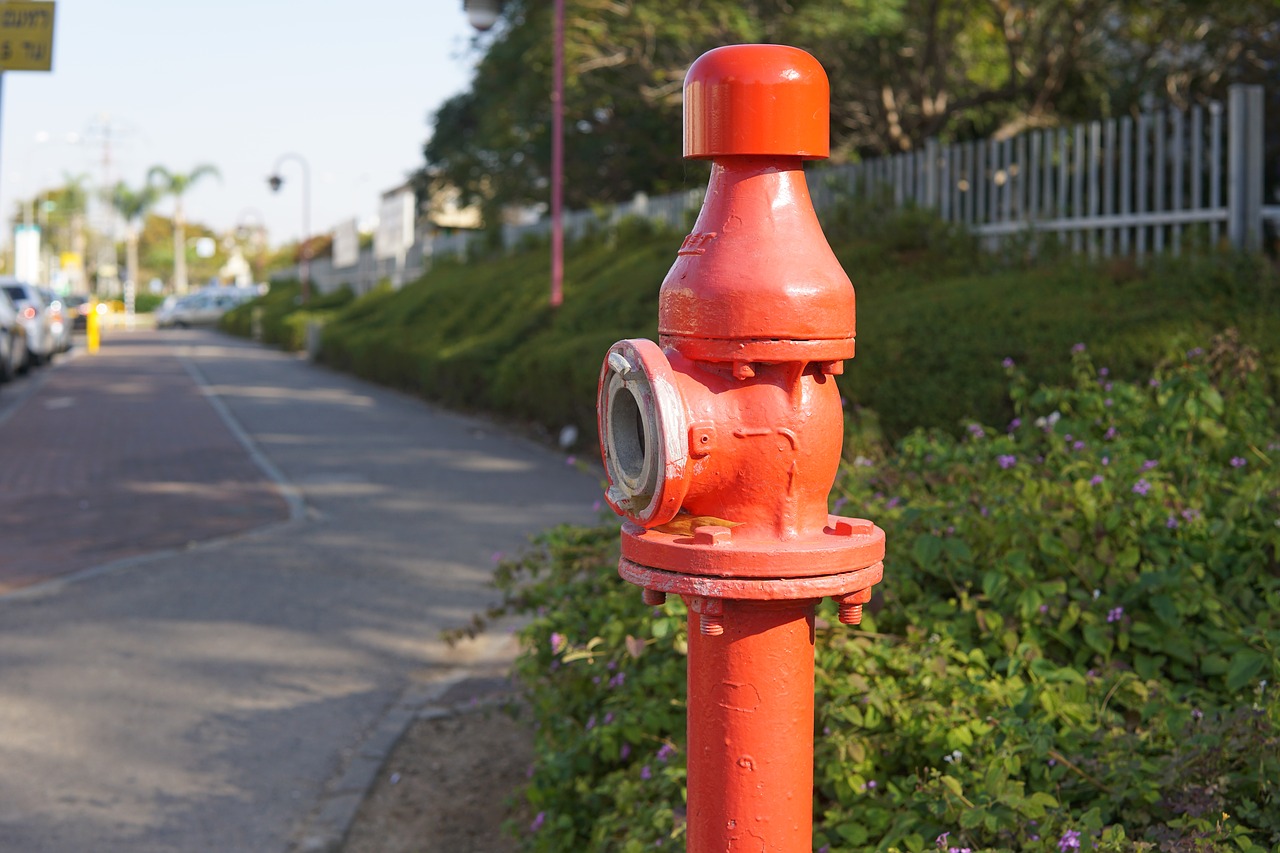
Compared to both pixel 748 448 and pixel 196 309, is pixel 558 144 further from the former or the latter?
pixel 196 309

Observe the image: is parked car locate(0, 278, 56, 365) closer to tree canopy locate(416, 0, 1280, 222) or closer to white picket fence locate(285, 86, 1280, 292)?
tree canopy locate(416, 0, 1280, 222)

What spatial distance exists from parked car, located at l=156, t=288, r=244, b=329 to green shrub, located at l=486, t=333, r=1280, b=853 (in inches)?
2465

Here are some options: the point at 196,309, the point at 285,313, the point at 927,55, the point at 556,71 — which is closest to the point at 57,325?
the point at 285,313

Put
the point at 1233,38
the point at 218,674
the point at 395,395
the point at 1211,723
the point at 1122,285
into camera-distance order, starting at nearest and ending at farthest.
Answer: the point at 1211,723, the point at 218,674, the point at 1122,285, the point at 1233,38, the point at 395,395

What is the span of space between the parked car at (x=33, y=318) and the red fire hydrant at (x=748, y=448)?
87.7 ft

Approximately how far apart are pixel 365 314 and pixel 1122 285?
2428cm

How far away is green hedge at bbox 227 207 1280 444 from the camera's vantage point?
7.47 m

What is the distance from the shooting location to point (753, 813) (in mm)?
1861

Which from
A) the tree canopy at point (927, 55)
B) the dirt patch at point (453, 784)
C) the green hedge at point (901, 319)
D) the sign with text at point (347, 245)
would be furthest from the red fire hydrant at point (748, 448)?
the sign with text at point (347, 245)

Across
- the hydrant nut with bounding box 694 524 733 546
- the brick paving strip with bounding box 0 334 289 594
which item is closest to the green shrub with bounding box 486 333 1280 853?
the hydrant nut with bounding box 694 524 733 546

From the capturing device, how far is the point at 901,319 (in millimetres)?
8820

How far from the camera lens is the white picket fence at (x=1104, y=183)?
30.2ft

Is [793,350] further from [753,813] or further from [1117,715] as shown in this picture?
[1117,715]

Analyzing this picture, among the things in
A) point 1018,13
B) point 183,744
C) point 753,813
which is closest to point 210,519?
point 183,744
